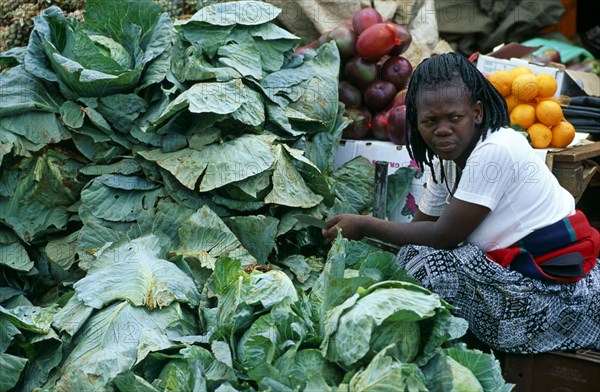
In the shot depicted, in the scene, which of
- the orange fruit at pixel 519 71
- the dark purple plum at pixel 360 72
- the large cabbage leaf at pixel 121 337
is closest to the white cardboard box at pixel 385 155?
the dark purple plum at pixel 360 72

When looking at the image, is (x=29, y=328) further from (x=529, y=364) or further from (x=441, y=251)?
(x=529, y=364)

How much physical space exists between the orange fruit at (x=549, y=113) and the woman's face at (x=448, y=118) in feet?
3.95

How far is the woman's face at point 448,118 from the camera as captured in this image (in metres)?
2.28

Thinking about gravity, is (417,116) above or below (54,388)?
above

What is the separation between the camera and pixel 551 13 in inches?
236

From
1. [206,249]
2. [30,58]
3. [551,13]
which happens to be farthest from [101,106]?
[551,13]

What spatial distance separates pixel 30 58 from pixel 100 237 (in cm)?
86

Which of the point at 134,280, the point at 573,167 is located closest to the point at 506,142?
the point at 573,167

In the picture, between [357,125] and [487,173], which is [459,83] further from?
[357,125]

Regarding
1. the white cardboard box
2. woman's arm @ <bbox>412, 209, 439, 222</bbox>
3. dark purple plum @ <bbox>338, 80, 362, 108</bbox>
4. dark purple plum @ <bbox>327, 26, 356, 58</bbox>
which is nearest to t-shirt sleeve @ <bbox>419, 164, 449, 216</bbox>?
woman's arm @ <bbox>412, 209, 439, 222</bbox>

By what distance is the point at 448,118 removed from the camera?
2.29 m

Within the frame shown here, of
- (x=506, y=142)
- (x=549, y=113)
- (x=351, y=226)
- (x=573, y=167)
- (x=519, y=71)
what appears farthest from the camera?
(x=519, y=71)

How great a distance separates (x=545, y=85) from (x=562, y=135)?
30 centimetres

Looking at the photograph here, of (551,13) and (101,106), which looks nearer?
(101,106)
